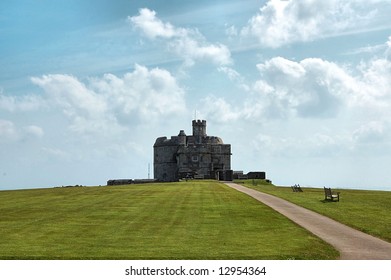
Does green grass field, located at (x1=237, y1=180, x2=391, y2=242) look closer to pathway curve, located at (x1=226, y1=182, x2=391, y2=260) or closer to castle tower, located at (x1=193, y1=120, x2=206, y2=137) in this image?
pathway curve, located at (x1=226, y1=182, x2=391, y2=260)

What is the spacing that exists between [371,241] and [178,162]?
82124 millimetres

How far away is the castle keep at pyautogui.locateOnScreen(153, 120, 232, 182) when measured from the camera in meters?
101

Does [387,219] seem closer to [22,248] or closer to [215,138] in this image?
[22,248]

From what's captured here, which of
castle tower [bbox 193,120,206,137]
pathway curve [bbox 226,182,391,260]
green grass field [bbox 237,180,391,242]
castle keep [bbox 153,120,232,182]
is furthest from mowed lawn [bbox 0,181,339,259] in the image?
castle tower [bbox 193,120,206,137]

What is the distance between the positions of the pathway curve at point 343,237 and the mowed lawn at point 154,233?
1.84 ft

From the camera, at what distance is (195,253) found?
57.2 feet

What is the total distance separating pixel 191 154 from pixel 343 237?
79993mm

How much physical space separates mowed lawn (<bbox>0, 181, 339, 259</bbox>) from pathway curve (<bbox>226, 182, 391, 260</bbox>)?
562mm

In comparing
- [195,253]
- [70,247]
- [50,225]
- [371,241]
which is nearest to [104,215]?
[50,225]

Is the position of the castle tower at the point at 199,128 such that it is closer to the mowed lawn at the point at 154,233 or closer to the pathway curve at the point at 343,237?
the mowed lawn at the point at 154,233

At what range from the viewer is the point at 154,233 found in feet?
70.8

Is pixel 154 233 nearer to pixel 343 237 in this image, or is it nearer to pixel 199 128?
pixel 343 237

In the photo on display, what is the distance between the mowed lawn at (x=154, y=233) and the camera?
1759 cm
